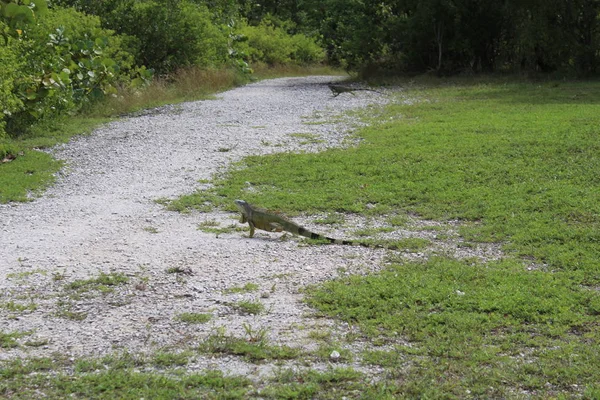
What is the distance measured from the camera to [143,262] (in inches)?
254

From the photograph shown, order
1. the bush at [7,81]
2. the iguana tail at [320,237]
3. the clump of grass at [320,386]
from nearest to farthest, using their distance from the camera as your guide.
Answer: the clump of grass at [320,386], the iguana tail at [320,237], the bush at [7,81]

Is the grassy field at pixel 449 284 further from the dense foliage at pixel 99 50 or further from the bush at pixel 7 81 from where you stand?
the bush at pixel 7 81

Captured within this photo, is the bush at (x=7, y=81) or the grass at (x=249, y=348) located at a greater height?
the bush at (x=7, y=81)

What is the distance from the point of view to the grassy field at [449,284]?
4.18 meters

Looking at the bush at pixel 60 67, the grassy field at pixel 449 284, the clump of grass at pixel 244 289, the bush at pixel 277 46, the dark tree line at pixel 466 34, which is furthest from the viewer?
the bush at pixel 277 46

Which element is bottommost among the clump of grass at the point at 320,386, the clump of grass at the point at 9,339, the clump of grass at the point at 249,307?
the clump of grass at the point at 249,307

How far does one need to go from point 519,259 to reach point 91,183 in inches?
223

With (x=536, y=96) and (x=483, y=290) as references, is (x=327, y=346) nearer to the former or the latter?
A: (x=483, y=290)

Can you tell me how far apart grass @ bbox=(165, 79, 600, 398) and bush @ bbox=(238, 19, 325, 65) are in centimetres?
2013

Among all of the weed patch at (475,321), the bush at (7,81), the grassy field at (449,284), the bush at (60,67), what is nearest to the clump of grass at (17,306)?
the grassy field at (449,284)

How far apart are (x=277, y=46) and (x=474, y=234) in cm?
2928

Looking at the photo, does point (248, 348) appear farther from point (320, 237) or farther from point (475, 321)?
point (320, 237)

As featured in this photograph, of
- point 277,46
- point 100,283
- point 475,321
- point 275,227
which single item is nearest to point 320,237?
point 275,227

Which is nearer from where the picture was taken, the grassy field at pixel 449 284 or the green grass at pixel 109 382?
the green grass at pixel 109 382
